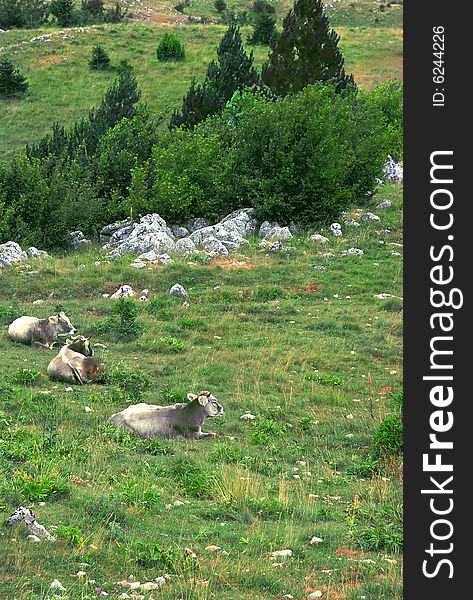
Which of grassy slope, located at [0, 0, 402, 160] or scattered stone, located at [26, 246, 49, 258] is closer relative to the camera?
scattered stone, located at [26, 246, 49, 258]

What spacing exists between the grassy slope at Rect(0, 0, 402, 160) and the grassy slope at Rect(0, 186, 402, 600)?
30298mm

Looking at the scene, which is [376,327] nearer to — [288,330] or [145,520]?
[288,330]

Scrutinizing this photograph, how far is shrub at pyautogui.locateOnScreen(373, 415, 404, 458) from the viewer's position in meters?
12.0

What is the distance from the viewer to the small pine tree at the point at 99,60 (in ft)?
209

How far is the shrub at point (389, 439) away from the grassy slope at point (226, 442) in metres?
0.30

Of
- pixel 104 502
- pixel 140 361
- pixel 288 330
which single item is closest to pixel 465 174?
pixel 104 502

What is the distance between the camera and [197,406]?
13203 millimetres

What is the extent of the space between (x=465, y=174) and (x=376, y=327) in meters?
15.8

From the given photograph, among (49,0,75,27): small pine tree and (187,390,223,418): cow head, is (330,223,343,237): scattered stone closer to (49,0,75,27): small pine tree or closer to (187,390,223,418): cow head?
(187,390,223,418): cow head

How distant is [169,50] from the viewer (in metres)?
65.6

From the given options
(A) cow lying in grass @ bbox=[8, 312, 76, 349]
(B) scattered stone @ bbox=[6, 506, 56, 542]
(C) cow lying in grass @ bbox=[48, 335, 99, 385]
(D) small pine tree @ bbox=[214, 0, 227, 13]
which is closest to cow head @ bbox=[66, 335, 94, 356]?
(C) cow lying in grass @ bbox=[48, 335, 99, 385]

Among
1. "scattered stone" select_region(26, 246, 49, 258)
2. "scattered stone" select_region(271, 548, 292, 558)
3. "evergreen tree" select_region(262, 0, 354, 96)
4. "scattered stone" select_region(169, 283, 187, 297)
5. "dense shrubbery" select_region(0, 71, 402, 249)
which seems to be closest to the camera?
"scattered stone" select_region(271, 548, 292, 558)

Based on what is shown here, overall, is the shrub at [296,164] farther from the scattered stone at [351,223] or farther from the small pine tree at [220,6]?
the small pine tree at [220,6]

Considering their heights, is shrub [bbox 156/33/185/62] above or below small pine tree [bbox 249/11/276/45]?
below
